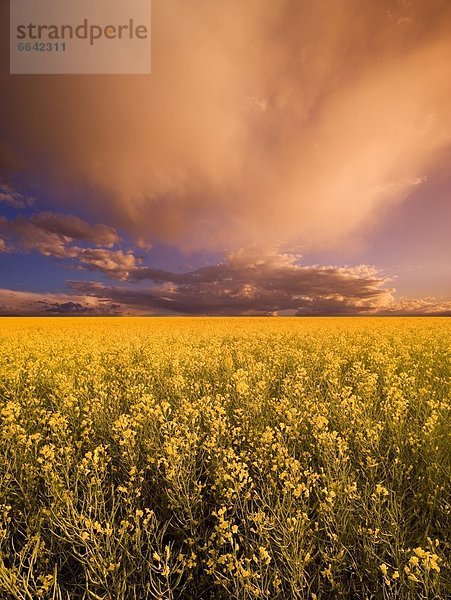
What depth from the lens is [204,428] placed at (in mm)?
4645

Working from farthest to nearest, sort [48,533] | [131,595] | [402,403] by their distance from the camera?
[402,403]
[48,533]
[131,595]

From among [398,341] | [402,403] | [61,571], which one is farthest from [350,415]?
[398,341]

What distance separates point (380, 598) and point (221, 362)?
6261mm

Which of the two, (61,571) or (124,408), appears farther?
(124,408)

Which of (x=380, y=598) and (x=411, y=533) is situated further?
(x=411, y=533)

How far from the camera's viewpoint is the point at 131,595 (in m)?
2.42

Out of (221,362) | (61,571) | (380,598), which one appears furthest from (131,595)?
(221,362)

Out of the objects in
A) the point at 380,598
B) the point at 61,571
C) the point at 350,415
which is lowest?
the point at 61,571

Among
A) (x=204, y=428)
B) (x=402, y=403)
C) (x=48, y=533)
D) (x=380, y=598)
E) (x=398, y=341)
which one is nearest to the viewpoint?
(x=380, y=598)

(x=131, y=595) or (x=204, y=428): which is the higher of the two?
(x=204, y=428)

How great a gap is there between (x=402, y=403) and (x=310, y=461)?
1.65 meters

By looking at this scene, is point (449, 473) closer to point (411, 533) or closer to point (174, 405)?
point (411, 533)

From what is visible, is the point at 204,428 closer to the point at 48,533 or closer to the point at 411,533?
the point at 48,533

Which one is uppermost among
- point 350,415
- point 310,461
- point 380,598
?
point 350,415
